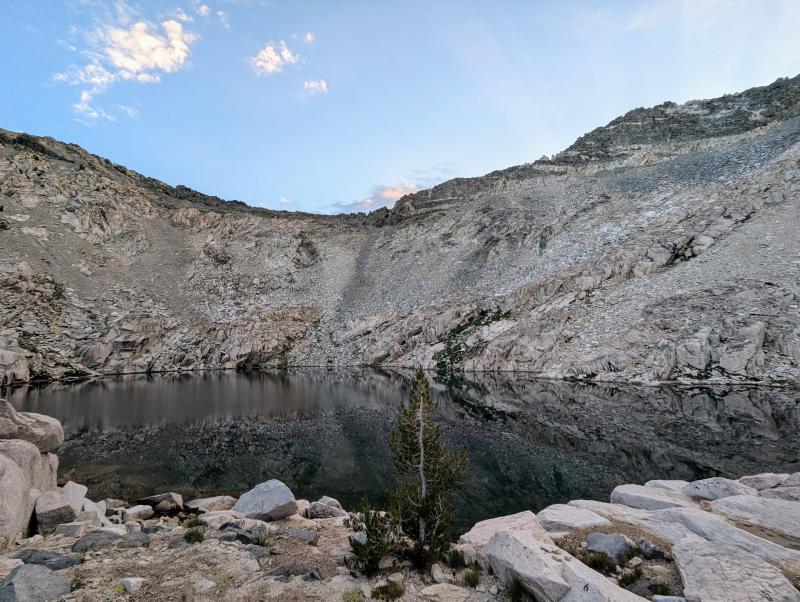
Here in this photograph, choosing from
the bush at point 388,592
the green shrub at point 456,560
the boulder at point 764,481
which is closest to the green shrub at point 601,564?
the green shrub at point 456,560

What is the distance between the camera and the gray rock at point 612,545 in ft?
25.0

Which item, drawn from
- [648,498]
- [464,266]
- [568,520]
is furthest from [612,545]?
[464,266]

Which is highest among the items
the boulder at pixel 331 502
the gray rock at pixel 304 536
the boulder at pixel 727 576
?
the boulder at pixel 727 576

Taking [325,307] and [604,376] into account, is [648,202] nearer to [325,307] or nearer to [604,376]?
[604,376]

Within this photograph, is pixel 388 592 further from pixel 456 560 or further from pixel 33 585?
pixel 33 585

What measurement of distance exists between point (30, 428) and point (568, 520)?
16.1m

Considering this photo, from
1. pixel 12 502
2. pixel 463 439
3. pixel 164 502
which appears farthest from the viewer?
pixel 463 439

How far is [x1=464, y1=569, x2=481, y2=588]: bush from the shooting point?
7.11 m

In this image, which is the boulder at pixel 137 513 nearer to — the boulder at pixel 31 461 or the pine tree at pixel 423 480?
the boulder at pixel 31 461

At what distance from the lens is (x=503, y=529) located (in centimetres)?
897

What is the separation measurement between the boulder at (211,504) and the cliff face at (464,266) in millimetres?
36804

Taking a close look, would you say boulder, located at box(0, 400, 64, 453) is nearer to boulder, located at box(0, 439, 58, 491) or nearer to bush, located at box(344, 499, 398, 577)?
boulder, located at box(0, 439, 58, 491)

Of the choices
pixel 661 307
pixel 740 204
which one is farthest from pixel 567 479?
pixel 740 204

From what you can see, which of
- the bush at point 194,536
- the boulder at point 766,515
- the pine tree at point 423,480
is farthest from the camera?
the bush at point 194,536
